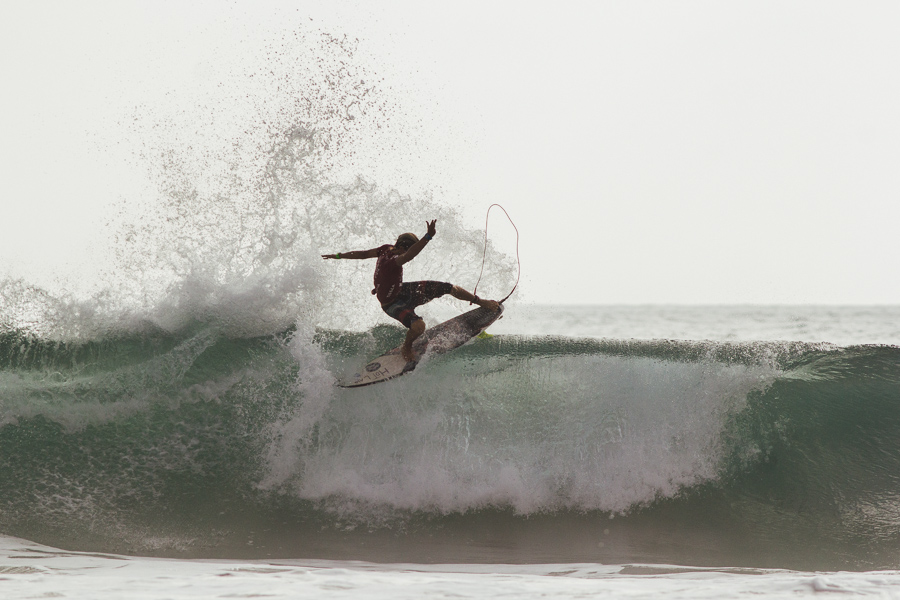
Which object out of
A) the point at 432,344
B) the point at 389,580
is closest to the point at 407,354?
the point at 432,344

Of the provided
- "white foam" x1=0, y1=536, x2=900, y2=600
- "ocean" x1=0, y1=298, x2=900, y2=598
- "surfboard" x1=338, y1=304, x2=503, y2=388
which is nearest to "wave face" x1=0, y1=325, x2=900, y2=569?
"ocean" x1=0, y1=298, x2=900, y2=598

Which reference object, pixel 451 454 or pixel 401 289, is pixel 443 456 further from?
pixel 401 289

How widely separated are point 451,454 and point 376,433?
69 cm

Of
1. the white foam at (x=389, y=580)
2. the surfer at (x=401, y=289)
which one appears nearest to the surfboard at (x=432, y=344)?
the surfer at (x=401, y=289)

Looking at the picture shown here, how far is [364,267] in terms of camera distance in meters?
6.78

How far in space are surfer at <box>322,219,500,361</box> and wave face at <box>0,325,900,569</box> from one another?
597 millimetres

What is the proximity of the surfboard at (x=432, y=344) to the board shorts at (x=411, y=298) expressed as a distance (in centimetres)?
38

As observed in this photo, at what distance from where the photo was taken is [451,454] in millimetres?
5324

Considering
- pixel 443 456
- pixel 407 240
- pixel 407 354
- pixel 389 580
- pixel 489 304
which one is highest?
pixel 407 240

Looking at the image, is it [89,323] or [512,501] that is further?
[89,323]

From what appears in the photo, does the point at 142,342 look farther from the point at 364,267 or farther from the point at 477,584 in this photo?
the point at 477,584

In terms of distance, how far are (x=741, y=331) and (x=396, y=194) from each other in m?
16.5

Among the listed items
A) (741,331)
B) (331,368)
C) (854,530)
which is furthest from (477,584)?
(741,331)

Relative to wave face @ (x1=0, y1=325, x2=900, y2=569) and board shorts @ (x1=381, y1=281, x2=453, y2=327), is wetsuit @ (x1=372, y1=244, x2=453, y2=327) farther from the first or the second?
wave face @ (x1=0, y1=325, x2=900, y2=569)
